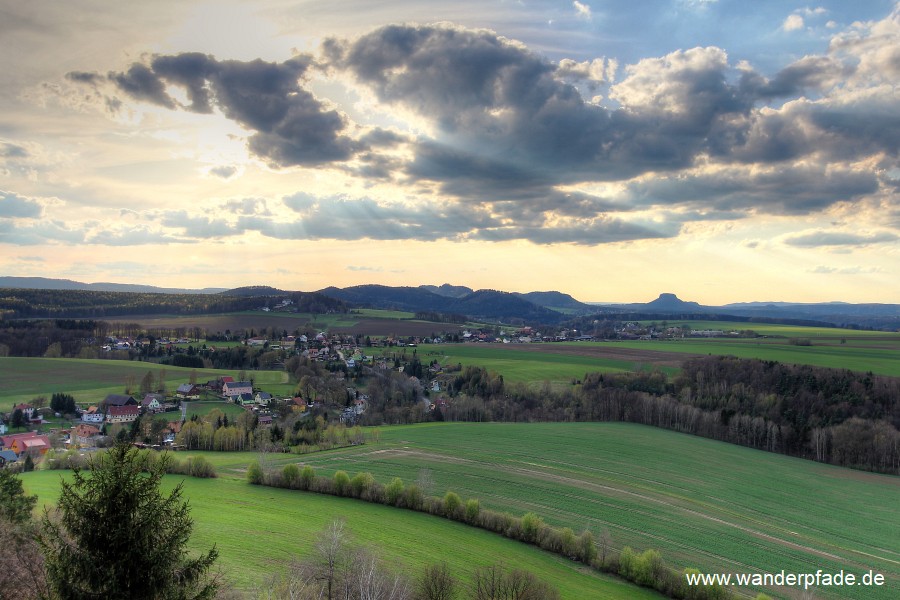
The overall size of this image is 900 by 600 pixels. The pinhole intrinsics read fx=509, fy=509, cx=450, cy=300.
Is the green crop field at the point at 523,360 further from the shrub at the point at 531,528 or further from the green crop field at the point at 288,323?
the shrub at the point at 531,528

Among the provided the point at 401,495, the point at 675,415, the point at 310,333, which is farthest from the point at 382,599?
the point at 310,333

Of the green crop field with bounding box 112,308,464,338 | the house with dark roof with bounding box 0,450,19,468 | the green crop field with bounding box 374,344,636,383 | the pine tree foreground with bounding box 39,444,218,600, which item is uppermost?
the pine tree foreground with bounding box 39,444,218,600

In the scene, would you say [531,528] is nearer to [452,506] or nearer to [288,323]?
[452,506]

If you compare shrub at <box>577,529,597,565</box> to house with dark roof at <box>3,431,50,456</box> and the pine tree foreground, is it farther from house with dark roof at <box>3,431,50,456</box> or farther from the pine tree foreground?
house with dark roof at <box>3,431,50,456</box>

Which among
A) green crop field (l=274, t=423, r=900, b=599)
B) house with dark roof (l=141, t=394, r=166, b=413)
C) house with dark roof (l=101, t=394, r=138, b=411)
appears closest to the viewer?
green crop field (l=274, t=423, r=900, b=599)

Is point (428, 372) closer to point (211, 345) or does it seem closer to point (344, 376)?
point (344, 376)

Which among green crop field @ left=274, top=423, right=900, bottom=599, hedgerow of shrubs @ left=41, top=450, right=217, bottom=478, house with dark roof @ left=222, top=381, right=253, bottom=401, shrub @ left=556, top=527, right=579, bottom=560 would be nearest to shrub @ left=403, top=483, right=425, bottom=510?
green crop field @ left=274, top=423, right=900, bottom=599

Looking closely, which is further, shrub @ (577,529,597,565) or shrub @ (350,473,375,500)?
shrub @ (350,473,375,500)
